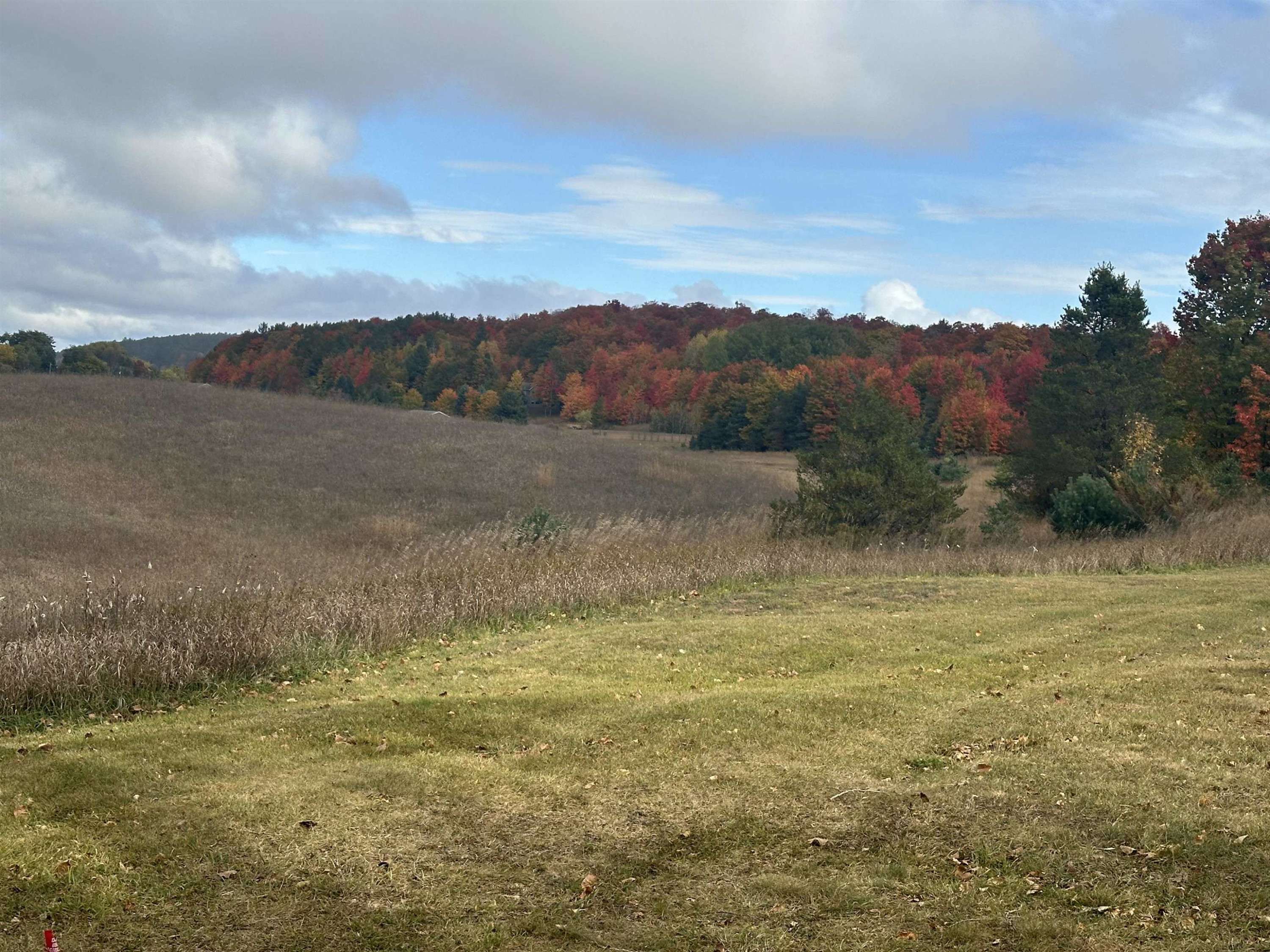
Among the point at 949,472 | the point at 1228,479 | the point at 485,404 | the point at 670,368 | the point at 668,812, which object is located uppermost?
the point at 670,368

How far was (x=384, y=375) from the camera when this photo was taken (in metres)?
100

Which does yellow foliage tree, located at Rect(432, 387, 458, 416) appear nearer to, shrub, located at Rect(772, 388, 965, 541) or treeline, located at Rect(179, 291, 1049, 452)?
treeline, located at Rect(179, 291, 1049, 452)

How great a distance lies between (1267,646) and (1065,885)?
679cm

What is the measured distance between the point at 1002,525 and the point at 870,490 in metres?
5.52

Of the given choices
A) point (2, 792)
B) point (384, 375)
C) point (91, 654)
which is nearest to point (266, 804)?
point (2, 792)

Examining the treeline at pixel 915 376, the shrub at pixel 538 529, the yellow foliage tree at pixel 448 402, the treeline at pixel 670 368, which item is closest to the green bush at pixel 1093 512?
the treeline at pixel 915 376

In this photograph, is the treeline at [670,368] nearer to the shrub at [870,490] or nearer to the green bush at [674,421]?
the green bush at [674,421]

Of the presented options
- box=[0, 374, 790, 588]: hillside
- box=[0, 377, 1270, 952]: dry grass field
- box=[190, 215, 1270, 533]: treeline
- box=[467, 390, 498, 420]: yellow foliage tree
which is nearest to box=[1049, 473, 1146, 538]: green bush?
box=[190, 215, 1270, 533]: treeline

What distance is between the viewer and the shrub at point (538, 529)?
20375mm

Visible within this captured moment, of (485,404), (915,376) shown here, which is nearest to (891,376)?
(915,376)

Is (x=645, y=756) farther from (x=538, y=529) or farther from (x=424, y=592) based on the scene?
(x=538, y=529)

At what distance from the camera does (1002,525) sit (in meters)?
26.8

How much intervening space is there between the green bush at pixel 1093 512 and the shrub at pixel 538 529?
10901mm

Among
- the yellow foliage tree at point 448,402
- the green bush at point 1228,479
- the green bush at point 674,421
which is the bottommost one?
the green bush at point 1228,479
